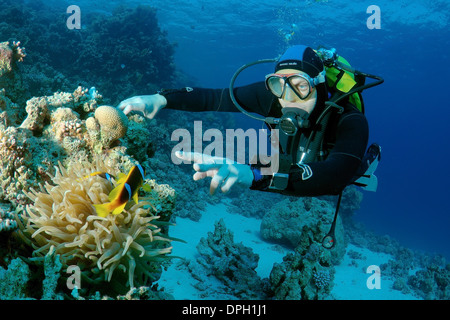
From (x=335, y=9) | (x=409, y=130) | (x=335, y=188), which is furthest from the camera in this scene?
(x=409, y=130)

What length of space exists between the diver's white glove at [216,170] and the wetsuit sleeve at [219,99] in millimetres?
1877

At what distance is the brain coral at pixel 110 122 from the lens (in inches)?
119

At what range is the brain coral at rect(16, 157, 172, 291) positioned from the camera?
6.61 feet

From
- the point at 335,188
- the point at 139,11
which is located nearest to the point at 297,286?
the point at 335,188

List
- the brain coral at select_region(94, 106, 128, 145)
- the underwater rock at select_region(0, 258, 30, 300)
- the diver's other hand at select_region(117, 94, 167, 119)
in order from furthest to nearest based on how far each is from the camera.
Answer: the brain coral at select_region(94, 106, 128, 145), the diver's other hand at select_region(117, 94, 167, 119), the underwater rock at select_region(0, 258, 30, 300)

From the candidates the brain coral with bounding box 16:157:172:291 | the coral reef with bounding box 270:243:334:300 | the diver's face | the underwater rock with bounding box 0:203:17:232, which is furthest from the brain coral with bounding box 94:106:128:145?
the coral reef with bounding box 270:243:334:300

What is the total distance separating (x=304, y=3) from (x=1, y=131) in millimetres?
26641

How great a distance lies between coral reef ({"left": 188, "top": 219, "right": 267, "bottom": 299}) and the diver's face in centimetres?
290

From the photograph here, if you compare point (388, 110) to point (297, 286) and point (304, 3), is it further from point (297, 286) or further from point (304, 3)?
point (297, 286)

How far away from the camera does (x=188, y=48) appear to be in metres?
52.7

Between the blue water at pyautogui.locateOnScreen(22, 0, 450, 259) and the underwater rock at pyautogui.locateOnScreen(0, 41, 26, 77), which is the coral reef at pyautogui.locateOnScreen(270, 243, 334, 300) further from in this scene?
the blue water at pyautogui.locateOnScreen(22, 0, 450, 259)

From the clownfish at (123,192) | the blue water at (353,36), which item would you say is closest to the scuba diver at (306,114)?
the clownfish at (123,192)

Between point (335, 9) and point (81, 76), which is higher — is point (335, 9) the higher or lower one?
the higher one

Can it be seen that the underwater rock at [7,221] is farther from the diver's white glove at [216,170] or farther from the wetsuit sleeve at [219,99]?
the wetsuit sleeve at [219,99]
